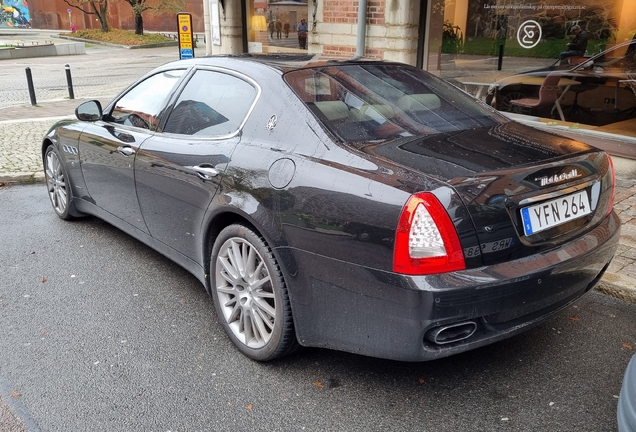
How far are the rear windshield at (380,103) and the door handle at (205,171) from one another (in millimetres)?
647

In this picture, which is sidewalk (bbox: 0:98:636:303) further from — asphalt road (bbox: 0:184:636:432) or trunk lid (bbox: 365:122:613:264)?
trunk lid (bbox: 365:122:613:264)

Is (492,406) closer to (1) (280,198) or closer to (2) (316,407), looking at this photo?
(2) (316,407)

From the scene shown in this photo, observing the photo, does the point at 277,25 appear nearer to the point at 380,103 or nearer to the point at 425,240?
the point at 380,103

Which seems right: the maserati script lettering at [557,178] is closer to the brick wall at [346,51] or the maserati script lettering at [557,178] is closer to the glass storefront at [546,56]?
the glass storefront at [546,56]

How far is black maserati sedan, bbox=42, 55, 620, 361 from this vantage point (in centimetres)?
231

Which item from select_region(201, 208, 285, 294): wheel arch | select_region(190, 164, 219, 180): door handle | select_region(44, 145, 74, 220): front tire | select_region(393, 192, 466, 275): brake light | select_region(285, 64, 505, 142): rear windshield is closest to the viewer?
select_region(393, 192, 466, 275): brake light

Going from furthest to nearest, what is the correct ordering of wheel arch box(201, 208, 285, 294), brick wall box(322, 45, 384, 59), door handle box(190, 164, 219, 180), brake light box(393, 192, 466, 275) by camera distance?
brick wall box(322, 45, 384, 59)
door handle box(190, 164, 219, 180)
wheel arch box(201, 208, 285, 294)
brake light box(393, 192, 466, 275)

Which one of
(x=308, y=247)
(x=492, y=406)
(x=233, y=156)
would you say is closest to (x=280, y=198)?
(x=308, y=247)

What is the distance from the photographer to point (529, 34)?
8.69 m

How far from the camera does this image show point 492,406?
2.64m

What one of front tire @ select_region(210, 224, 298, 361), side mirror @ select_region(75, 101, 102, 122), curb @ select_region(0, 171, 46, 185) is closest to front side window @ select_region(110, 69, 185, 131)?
side mirror @ select_region(75, 101, 102, 122)

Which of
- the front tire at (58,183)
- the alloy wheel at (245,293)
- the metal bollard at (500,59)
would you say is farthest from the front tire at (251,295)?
the metal bollard at (500,59)

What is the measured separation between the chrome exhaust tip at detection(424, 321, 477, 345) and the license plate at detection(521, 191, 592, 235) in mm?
496

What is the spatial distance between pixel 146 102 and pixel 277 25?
9113 millimetres
